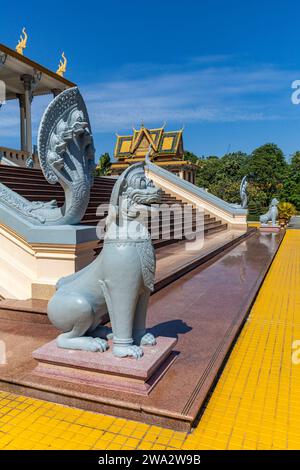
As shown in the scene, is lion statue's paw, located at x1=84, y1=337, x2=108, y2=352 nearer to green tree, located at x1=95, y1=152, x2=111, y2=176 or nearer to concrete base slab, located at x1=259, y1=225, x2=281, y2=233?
concrete base slab, located at x1=259, y1=225, x2=281, y2=233

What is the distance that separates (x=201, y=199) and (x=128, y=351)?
1363 centimetres

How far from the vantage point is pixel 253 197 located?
34812mm

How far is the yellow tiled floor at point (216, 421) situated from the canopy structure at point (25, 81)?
15.8 m

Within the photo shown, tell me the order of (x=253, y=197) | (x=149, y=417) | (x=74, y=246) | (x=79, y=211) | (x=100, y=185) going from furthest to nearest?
1. (x=253, y=197)
2. (x=100, y=185)
3. (x=79, y=211)
4. (x=74, y=246)
5. (x=149, y=417)

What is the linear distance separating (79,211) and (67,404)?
2541 millimetres

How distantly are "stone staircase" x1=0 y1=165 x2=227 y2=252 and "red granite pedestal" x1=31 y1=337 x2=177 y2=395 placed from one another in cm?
362

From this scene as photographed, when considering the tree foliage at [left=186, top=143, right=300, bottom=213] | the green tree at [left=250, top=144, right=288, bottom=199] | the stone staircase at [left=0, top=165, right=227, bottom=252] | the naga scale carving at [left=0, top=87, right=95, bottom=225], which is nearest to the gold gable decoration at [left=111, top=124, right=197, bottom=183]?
the tree foliage at [left=186, top=143, right=300, bottom=213]

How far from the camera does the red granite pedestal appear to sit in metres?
2.54

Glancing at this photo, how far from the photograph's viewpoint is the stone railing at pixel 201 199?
15797mm

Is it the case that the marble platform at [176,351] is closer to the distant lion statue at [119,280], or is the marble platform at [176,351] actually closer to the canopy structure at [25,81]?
the distant lion statue at [119,280]

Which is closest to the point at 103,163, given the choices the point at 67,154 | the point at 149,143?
the point at 149,143
